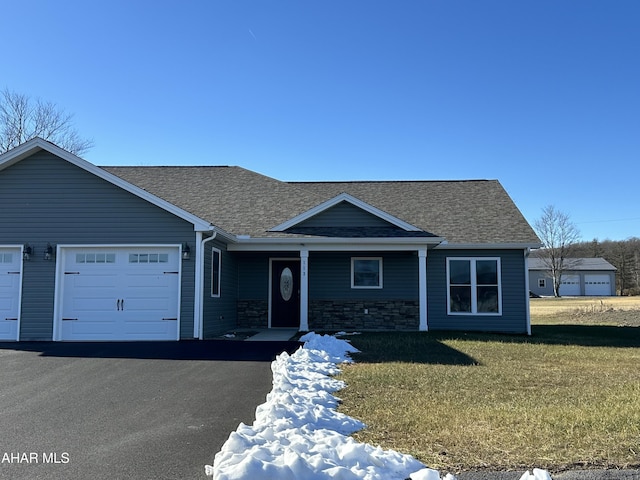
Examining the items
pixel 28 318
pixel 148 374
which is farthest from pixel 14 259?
pixel 148 374

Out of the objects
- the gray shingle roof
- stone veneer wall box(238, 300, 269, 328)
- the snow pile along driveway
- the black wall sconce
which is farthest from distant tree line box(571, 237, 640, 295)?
the snow pile along driveway

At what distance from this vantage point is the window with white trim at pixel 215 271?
13569 mm

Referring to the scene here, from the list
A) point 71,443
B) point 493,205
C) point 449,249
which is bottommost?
point 71,443

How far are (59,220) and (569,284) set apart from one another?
64.0 meters

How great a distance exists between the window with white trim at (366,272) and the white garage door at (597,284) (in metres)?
57.4

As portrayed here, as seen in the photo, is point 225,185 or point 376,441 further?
point 225,185

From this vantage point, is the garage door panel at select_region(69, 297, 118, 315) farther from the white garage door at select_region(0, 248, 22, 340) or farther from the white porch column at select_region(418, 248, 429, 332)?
the white porch column at select_region(418, 248, 429, 332)

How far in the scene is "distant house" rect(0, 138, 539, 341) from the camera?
493 inches

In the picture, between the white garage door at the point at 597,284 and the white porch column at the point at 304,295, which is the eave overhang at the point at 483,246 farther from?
the white garage door at the point at 597,284

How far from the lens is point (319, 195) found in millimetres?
18641

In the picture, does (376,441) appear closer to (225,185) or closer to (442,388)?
(442,388)

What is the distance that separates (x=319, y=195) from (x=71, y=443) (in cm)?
1439

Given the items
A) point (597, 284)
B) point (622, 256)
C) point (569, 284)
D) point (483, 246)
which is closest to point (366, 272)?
point (483, 246)

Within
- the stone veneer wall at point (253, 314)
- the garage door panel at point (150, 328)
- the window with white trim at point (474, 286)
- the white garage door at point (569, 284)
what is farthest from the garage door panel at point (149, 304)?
the white garage door at point (569, 284)
